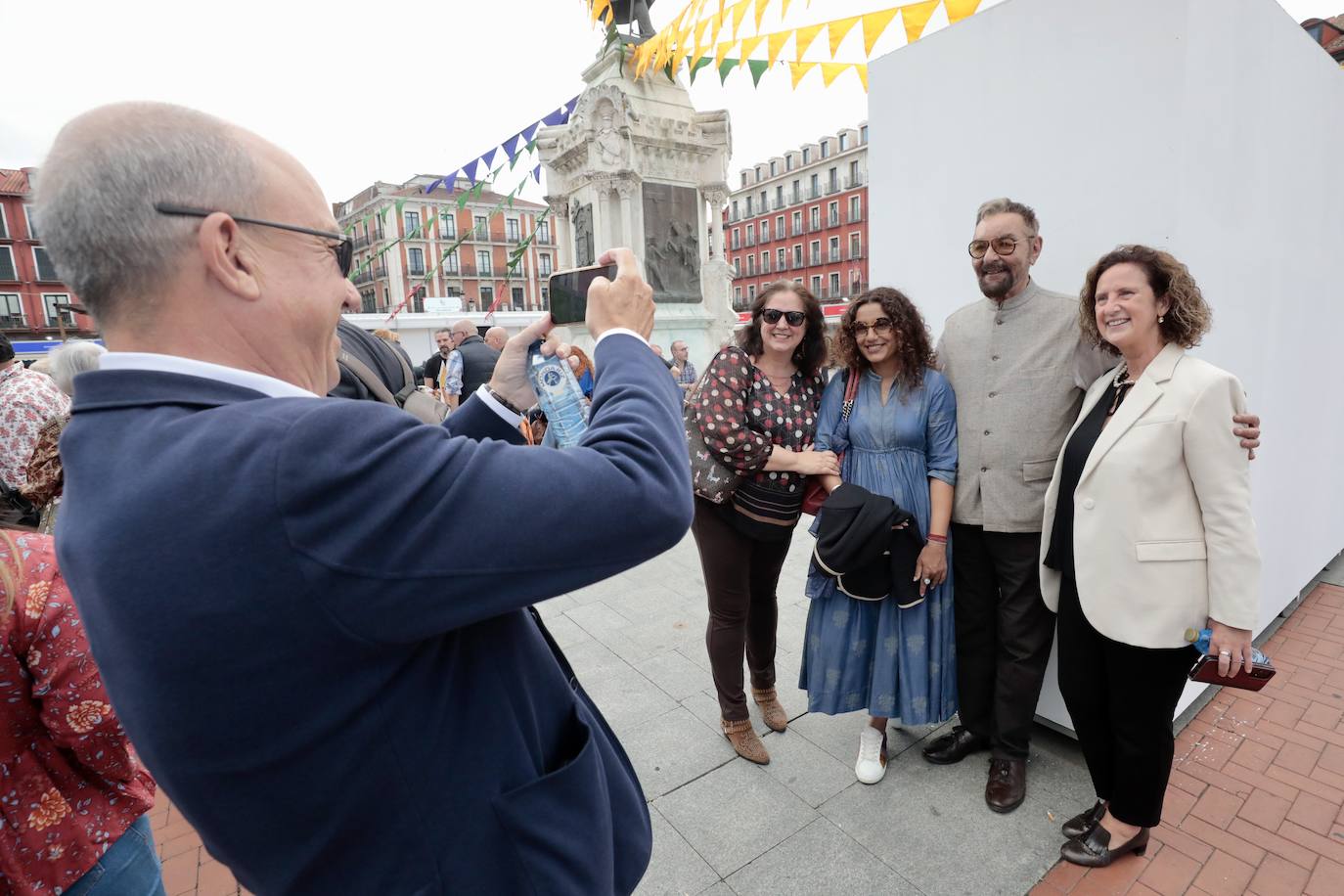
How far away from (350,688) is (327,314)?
1.48 feet

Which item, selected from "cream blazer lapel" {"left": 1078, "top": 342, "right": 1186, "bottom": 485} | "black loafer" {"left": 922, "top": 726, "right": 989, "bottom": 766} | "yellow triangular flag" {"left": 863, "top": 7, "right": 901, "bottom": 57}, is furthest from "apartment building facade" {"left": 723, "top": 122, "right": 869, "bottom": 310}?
"cream blazer lapel" {"left": 1078, "top": 342, "right": 1186, "bottom": 485}

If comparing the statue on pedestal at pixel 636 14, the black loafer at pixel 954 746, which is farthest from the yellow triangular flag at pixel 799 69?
the statue on pedestal at pixel 636 14

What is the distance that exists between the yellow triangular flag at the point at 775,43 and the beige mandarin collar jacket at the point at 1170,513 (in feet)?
14.3

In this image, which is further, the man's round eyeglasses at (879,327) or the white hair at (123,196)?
the man's round eyeglasses at (879,327)

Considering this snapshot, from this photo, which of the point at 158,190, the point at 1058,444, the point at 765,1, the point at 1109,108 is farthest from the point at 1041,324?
the point at 765,1

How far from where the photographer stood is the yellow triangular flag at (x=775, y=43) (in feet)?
17.1

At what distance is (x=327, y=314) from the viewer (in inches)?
32.9

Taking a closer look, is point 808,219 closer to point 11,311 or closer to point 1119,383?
point 11,311

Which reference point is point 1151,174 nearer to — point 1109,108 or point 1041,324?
point 1109,108

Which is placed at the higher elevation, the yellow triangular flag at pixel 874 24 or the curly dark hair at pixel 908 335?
the yellow triangular flag at pixel 874 24

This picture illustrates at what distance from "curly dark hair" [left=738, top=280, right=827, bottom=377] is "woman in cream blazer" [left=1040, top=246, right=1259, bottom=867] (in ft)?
3.10

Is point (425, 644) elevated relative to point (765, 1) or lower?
lower

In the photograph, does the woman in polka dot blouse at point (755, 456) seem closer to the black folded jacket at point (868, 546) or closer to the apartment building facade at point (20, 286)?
the black folded jacket at point (868, 546)

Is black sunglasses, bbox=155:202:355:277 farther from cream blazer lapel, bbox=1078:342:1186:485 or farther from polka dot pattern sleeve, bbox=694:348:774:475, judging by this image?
cream blazer lapel, bbox=1078:342:1186:485
